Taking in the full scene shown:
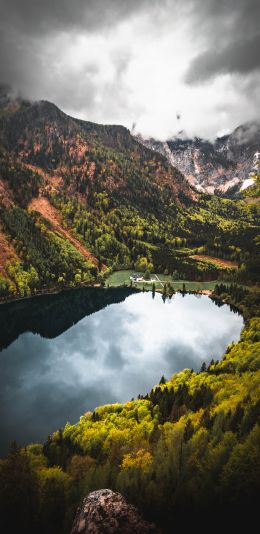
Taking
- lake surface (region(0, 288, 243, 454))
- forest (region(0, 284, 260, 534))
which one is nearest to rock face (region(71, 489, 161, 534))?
forest (region(0, 284, 260, 534))

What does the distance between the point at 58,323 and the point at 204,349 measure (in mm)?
64948

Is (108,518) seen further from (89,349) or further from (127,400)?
(89,349)

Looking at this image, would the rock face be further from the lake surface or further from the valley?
the lake surface

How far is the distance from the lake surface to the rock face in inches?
1981

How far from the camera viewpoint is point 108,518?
89.2ft

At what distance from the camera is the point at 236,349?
330ft

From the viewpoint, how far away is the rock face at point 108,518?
86.6 ft

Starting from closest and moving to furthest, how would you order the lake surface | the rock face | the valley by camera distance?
1. the rock face
2. the valley
3. the lake surface

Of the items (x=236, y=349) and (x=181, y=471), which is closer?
(x=181, y=471)

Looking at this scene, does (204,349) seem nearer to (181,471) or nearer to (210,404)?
(210,404)

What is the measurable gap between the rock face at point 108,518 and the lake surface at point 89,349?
5031 cm

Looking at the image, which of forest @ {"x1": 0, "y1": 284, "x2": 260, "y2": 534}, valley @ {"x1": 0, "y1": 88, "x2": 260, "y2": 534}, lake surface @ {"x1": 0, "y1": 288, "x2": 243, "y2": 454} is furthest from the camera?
lake surface @ {"x1": 0, "y1": 288, "x2": 243, "y2": 454}

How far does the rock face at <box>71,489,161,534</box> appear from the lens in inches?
1040

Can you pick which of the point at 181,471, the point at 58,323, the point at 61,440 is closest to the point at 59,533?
the point at 181,471
